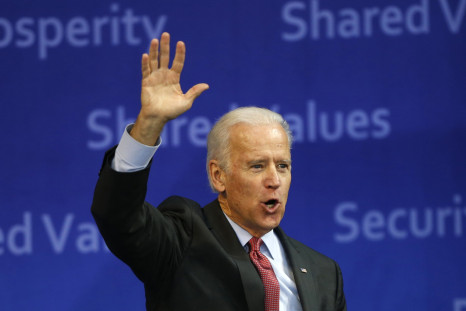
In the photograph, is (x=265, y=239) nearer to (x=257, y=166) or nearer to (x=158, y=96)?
(x=257, y=166)

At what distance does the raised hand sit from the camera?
5.95ft

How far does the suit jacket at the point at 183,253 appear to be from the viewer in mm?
1805

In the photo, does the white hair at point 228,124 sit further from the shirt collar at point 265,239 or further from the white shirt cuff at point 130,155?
the white shirt cuff at point 130,155

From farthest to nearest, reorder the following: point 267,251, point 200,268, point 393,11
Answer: point 393,11 → point 267,251 → point 200,268

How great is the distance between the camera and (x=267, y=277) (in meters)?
2.08

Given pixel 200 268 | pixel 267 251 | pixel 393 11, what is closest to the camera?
pixel 200 268

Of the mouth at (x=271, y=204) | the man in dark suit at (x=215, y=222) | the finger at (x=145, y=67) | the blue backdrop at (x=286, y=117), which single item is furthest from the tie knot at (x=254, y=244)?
the blue backdrop at (x=286, y=117)

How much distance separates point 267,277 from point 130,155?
564mm

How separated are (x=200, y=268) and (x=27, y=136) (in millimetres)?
1522

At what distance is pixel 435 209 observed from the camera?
3.21m

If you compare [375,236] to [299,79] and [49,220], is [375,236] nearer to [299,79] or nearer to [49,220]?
[299,79]

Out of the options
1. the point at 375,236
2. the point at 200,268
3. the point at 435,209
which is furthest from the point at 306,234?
the point at 200,268

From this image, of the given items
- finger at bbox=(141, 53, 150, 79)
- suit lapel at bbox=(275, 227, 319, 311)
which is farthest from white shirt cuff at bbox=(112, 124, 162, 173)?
suit lapel at bbox=(275, 227, 319, 311)

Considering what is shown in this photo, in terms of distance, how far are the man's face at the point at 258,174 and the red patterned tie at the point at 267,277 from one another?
0.08 m
